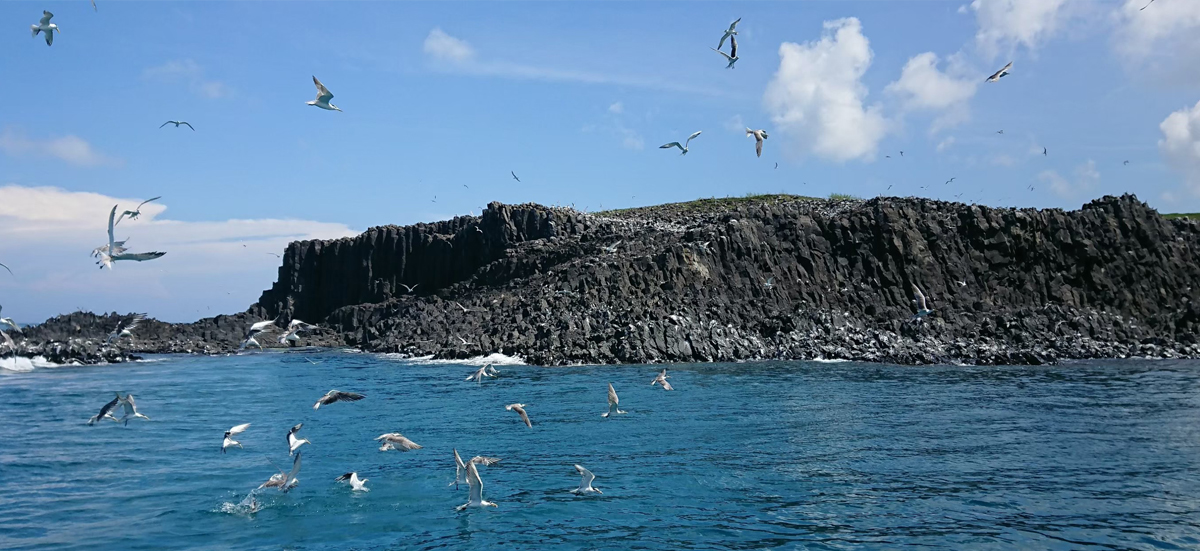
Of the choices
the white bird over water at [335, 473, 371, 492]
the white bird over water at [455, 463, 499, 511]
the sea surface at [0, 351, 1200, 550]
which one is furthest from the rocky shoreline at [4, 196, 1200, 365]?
the white bird over water at [455, 463, 499, 511]

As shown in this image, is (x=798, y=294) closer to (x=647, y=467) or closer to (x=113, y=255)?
(x=647, y=467)

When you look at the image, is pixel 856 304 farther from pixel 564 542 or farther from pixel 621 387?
pixel 564 542

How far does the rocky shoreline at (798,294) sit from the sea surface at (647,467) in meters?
10.7

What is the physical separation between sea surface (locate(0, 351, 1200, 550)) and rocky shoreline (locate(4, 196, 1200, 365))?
10652mm

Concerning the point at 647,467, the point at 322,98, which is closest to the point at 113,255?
the point at 322,98

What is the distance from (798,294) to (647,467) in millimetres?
37640

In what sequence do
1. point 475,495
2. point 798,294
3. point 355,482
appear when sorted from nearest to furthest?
point 475,495 < point 355,482 < point 798,294

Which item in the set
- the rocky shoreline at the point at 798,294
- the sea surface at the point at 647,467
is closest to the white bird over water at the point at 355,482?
the sea surface at the point at 647,467

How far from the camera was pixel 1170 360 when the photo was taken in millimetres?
43625

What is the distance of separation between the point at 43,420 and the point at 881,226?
50.1 m

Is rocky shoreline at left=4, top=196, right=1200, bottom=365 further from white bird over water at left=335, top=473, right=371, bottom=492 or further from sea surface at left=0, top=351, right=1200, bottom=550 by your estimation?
white bird over water at left=335, top=473, right=371, bottom=492

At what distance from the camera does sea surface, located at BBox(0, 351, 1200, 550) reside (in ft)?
49.4

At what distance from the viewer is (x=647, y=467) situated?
1964 cm

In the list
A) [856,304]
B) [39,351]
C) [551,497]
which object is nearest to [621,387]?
[551,497]
